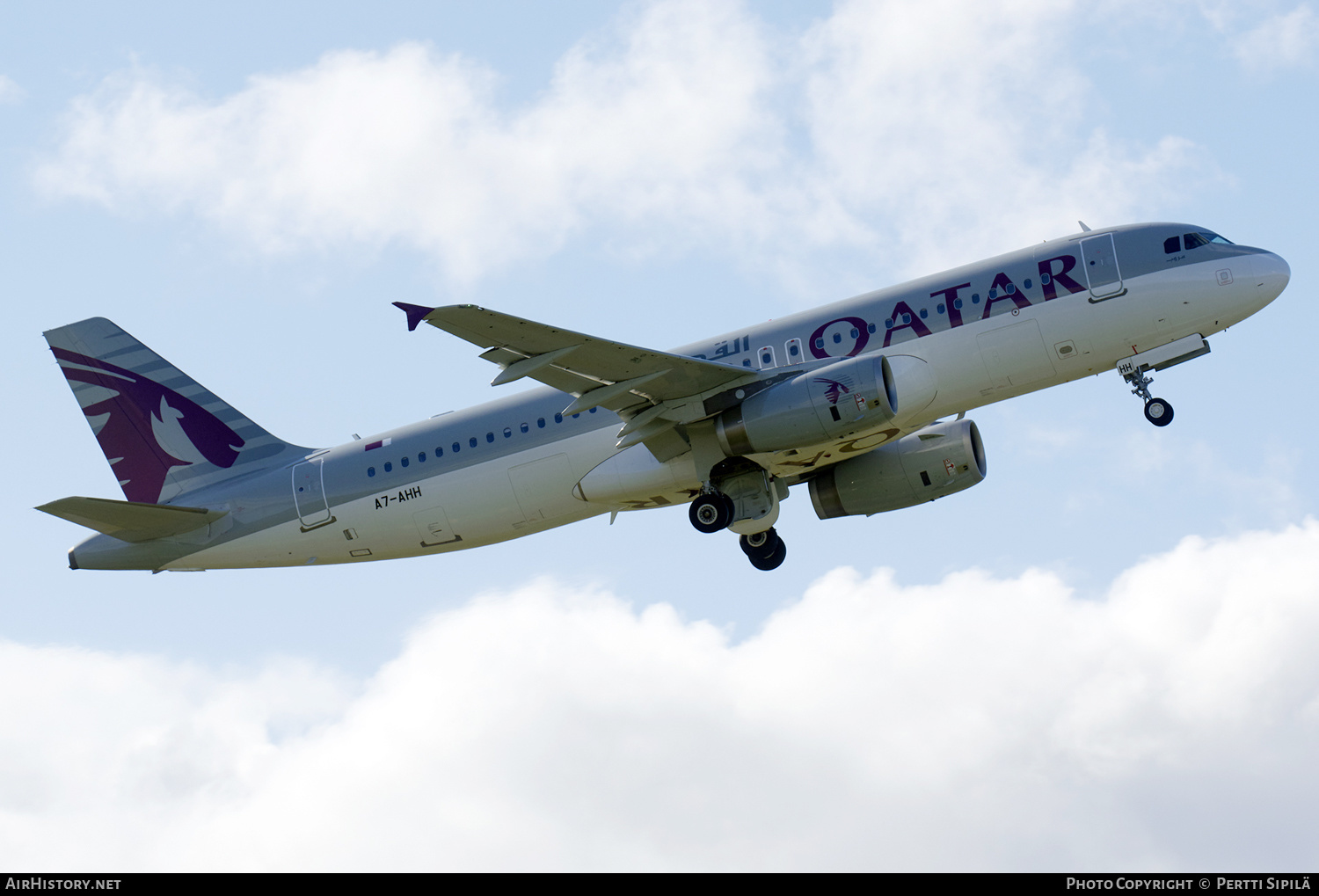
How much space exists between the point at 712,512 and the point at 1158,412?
10.3 meters

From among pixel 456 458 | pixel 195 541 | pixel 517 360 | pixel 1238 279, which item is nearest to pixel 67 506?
pixel 195 541

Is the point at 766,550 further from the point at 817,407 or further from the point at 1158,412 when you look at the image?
the point at 1158,412

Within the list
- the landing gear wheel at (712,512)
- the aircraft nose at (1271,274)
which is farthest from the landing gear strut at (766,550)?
the aircraft nose at (1271,274)

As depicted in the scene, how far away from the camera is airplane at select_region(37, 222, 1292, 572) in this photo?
28.6m

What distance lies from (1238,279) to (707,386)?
11.9 metres

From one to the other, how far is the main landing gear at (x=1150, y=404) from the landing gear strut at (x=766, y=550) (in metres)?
10.2

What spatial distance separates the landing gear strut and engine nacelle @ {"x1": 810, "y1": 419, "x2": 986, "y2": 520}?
2.14 metres

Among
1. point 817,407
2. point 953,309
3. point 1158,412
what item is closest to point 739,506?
point 817,407

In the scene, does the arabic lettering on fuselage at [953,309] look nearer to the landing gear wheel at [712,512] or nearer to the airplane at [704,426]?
the airplane at [704,426]

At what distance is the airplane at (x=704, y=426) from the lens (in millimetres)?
28578

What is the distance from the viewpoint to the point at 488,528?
106 feet

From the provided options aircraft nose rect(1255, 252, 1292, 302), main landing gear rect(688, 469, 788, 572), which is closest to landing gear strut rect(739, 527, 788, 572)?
main landing gear rect(688, 469, 788, 572)

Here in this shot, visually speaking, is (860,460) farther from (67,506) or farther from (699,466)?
(67,506)

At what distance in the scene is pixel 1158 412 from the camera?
29984 mm
